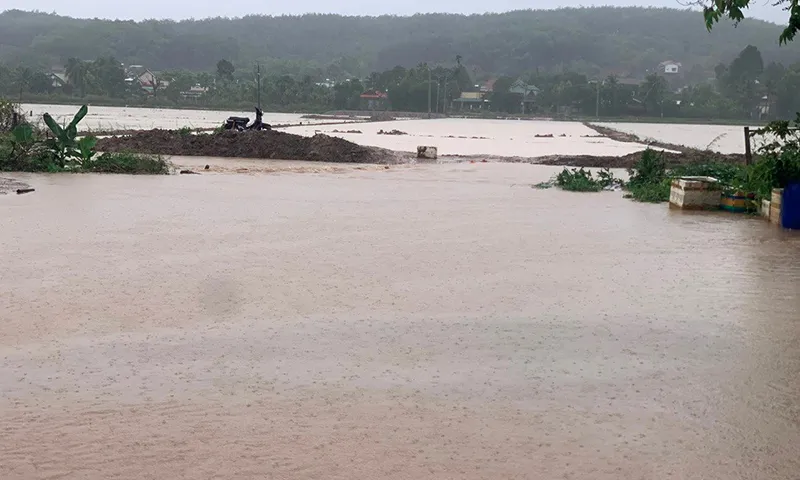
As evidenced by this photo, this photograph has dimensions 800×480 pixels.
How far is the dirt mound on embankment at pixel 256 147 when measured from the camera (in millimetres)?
28578

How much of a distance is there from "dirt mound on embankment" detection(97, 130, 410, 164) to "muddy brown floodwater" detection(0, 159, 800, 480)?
1561 centimetres

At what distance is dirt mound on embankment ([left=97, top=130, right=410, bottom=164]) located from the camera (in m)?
28.6

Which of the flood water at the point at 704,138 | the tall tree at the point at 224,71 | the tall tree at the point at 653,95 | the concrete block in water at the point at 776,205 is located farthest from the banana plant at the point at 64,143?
the tall tree at the point at 224,71

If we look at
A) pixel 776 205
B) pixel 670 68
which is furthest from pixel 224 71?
pixel 776 205

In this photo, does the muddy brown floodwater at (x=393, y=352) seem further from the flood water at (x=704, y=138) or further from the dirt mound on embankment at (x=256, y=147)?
the flood water at (x=704, y=138)

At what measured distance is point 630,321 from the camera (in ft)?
25.0

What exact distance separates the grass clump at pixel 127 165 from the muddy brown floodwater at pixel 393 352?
841 cm

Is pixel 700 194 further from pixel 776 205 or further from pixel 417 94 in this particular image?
pixel 417 94

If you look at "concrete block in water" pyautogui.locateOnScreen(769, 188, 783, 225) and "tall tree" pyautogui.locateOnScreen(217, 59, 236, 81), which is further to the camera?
"tall tree" pyautogui.locateOnScreen(217, 59, 236, 81)

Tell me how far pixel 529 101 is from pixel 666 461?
121 meters

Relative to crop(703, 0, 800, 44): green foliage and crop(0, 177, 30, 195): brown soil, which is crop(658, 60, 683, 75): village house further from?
crop(703, 0, 800, 44): green foliage

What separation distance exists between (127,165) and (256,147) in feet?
25.2

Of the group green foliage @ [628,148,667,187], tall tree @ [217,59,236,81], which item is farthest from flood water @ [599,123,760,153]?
tall tree @ [217,59,236,81]

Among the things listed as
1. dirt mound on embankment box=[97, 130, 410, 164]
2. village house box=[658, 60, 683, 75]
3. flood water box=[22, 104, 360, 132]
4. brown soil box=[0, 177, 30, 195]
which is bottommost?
brown soil box=[0, 177, 30, 195]
